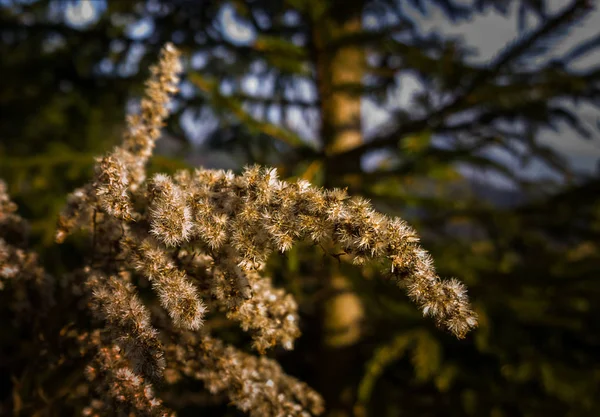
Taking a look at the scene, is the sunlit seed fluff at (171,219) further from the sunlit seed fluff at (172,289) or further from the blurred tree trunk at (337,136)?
the blurred tree trunk at (337,136)

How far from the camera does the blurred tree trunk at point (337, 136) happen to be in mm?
2949


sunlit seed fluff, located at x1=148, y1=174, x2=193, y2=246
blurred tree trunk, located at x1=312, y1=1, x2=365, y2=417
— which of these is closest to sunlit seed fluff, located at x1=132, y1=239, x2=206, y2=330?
sunlit seed fluff, located at x1=148, y1=174, x2=193, y2=246

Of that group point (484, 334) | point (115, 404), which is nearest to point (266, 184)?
point (115, 404)

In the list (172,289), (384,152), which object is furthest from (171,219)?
(384,152)

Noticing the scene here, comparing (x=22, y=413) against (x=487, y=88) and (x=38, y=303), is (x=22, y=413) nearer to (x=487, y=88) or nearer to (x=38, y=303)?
(x=38, y=303)

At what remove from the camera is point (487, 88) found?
2.66 metres

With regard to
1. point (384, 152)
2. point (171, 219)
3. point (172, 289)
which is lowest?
point (172, 289)

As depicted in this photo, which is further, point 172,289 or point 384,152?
point 384,152

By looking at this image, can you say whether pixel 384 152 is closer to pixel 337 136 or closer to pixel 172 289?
pixel 337 136

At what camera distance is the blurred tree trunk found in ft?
9.68

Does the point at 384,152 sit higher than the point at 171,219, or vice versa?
the point at 384,152

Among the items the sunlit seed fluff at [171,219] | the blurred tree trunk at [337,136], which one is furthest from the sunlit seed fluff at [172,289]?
the blurred tree trunk at [337,136]

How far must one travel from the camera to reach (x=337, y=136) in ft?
11.5

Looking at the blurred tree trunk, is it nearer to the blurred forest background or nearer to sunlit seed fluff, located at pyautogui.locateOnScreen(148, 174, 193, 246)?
the blurred forest background
